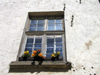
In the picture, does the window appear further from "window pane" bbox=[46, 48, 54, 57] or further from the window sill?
the window sill

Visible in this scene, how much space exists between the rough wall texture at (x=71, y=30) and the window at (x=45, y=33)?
300 millimetres

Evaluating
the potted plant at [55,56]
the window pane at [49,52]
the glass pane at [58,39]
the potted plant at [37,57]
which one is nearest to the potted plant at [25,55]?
the potted plant at [37,57]

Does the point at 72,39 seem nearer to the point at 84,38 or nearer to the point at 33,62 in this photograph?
the point at 84,38

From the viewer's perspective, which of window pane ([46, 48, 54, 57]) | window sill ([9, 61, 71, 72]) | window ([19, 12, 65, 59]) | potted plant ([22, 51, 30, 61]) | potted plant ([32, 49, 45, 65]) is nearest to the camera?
window sill ([9, 61, 71, 72])

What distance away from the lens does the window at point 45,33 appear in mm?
5171

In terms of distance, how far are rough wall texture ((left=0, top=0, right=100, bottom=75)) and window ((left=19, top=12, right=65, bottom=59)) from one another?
300 mm

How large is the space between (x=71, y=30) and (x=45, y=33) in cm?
112

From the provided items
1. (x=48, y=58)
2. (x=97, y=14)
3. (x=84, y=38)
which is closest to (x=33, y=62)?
(x=48, y=58)

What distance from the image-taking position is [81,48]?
4.80 m

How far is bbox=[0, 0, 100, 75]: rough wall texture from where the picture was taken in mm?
4406

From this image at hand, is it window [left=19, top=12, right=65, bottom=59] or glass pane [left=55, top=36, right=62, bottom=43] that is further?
glass pane [left=55, top=36, right=62, bottom=43]

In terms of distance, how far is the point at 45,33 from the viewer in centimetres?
579

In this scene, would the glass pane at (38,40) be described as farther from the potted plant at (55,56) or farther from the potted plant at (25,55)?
the potted plant at (55,56)

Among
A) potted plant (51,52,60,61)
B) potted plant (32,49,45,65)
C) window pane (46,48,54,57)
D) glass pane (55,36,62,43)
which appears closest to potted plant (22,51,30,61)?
potted plant (32,49,45,65)
